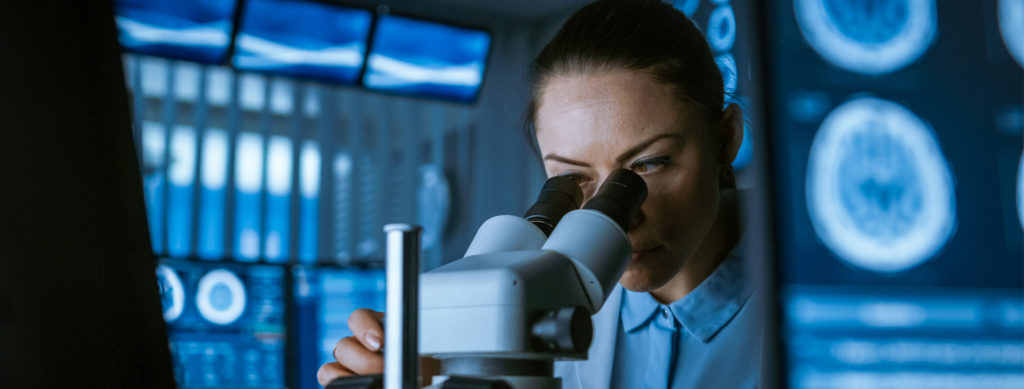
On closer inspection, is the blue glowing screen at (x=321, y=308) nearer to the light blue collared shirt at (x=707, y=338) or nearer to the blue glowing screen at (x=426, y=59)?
the blue glowing screen at (x=426, y=59)

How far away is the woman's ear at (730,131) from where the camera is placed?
1.30m

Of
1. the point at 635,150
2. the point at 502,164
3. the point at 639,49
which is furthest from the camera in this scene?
the point at 502,164

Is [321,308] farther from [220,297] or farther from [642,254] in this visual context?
[642,254]

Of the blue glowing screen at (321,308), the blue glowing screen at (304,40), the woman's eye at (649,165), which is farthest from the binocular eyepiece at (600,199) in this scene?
the blue glowing screen at (304,40)

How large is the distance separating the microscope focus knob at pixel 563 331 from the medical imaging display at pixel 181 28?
115 inches

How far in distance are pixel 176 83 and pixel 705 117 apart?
9.61ft

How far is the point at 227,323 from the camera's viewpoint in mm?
2623

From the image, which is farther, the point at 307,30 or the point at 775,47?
the point at 307,30

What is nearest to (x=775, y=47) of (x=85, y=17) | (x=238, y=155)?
(x=85, y=17)

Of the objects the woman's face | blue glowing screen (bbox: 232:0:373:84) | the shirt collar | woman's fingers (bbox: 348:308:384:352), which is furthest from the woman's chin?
blue glowing screen (bbox: 232:0:373:84)

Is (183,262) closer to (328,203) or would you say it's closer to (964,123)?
(328,203)

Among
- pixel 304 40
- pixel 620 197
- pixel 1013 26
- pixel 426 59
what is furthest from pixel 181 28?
pixel 1013 26

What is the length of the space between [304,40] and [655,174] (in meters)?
2.64

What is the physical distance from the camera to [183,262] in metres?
2.59
